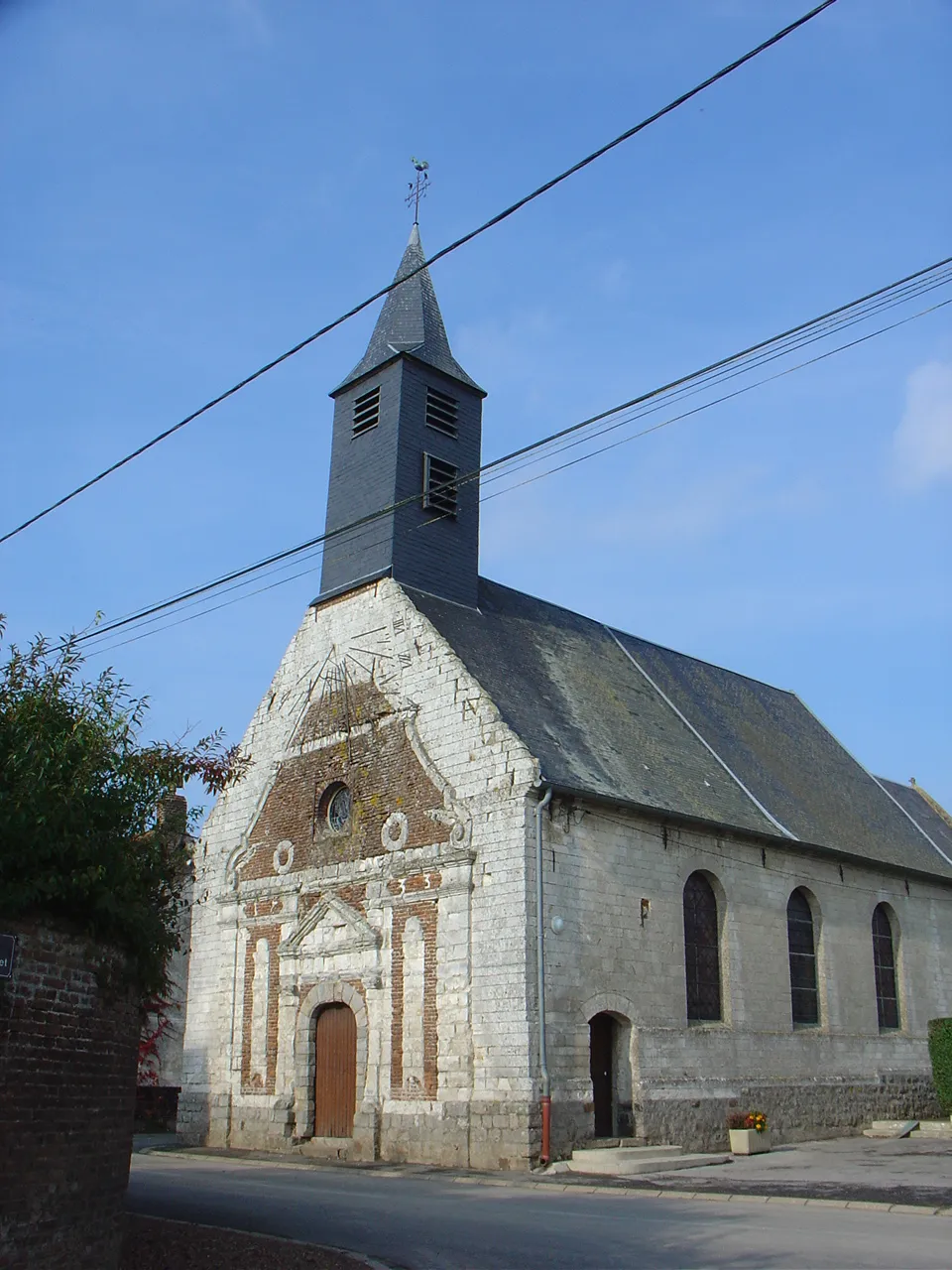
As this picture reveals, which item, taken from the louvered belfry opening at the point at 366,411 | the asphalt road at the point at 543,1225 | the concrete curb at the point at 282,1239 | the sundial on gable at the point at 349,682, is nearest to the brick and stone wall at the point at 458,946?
the sundial on gable at the point at 349,682

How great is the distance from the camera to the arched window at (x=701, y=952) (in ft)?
61.0

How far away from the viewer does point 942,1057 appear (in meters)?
20.8

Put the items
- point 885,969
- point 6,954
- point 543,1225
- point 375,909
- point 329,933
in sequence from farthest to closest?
point 885,969
point 329,933
point 375,909
point 543,1225
point 6,954

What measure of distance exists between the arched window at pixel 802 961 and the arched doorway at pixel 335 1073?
753cm

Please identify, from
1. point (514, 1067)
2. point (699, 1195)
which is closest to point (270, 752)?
point (514, 1067)

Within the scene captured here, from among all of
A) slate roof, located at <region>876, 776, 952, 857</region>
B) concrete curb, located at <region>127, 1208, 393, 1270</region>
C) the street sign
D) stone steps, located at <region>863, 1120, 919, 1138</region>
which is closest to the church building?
stone steps, located at <region>863, 1120, 919, 1138</region>

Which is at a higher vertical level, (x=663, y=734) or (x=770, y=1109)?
(x=663, y=734)

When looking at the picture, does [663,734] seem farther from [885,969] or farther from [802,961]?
[885,969]

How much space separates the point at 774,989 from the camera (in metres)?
19.8

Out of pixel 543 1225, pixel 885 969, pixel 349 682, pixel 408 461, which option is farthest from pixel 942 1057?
pixel 408 461

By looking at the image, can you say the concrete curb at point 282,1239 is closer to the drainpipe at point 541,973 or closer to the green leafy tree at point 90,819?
the green leafy tree at point 90,819

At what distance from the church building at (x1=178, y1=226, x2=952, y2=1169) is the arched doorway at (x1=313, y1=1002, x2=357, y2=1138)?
5 centimetres

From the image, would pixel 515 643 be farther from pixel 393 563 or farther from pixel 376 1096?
pixel 376 1096

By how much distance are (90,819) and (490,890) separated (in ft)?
31.3
